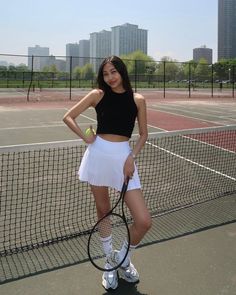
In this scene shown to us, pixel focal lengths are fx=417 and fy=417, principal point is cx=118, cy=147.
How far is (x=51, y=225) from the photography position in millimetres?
5172

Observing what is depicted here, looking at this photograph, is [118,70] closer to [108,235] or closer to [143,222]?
[143,222]

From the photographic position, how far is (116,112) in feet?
11.2

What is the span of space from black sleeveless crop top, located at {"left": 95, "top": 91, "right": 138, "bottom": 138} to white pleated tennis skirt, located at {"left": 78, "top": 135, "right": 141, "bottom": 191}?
0.35 ft

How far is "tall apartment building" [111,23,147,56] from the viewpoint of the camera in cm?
14350

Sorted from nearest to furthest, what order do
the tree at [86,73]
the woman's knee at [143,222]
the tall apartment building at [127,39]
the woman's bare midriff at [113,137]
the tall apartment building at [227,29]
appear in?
1. the woman's knee at [143,222]
2. the woman's bare midriff at [113,137]
3. the tree at [86,73]
4. the tall apartment building at [127,39]
5. the tall apartment building at [227,29]

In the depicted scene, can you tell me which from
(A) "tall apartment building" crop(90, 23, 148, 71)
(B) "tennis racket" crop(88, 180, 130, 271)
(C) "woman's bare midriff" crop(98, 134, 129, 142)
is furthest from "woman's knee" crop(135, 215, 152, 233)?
(A) "tall apartment building" crop(90, 23, 148, 71)

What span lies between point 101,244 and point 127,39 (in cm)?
14880

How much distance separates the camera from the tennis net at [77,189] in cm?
484

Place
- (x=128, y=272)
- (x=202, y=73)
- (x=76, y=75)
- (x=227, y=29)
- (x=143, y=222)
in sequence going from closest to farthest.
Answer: (x=143, y=222) < (x=128, y=272) < (x=76, y=75) < (x=202, y=73) < (x=227, y=29)

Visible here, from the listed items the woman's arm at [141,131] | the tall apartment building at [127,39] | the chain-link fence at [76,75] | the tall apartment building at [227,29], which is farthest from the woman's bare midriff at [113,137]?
the tall apartment building at [227,29]

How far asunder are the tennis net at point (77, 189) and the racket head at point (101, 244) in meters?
0.35

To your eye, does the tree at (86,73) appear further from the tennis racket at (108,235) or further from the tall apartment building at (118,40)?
the tall apartment building at (118,40)

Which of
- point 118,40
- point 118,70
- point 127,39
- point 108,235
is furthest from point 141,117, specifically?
point 127,39

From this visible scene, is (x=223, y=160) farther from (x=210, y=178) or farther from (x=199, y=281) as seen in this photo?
(x=199, y=281)
